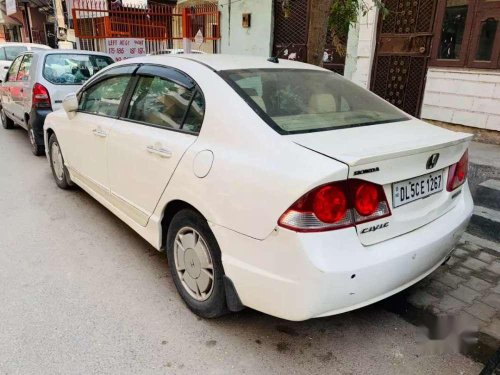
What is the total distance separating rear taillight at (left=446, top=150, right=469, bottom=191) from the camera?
2.58 m

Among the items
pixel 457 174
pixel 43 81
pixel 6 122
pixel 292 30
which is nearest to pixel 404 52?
pixel 292 30

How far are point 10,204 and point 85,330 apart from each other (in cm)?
271

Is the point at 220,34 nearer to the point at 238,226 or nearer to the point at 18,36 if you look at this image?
the point at 238,226

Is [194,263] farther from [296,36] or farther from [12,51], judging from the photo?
[12,51]

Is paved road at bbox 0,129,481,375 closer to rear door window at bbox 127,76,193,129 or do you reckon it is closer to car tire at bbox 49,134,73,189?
rear door window at bbox 127,76,193,129

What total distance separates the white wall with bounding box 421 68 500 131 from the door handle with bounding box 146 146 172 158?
5.07 metres

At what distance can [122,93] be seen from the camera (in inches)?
138

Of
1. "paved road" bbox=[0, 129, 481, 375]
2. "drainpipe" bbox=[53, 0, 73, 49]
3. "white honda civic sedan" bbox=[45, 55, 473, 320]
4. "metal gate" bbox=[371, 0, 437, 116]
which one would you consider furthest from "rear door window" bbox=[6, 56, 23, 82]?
"drainpipe" bbox=[53, 0, 73, 49]

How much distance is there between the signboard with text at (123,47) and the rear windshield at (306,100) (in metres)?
8.19

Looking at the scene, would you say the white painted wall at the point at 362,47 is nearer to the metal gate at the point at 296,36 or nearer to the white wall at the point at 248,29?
the metal gate at the point at 296,36

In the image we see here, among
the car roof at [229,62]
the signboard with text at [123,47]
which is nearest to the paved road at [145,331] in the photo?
the car roof at [229,62]

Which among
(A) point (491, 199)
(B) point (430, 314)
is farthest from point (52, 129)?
(A) point (491, 199)

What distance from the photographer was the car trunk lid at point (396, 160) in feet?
6.69

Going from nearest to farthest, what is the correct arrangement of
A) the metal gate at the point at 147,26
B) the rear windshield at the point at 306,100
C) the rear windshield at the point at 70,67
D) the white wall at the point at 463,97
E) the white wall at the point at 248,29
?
1. the rear windshield at the point at 306,100
2. the white wall at the point at 463,97
3. the rear windshield at the point at 70,67
4. the white wall at the point at 248,29
5. the metal gate at the point at 147,26
